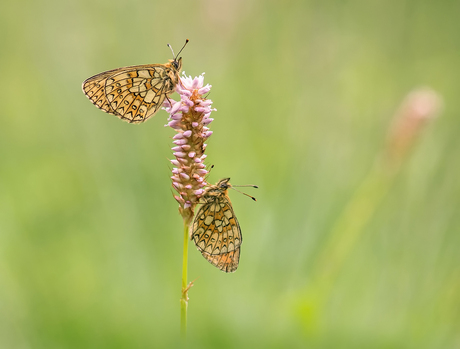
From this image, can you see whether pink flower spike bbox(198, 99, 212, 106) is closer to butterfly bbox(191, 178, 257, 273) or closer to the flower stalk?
the flower stalk

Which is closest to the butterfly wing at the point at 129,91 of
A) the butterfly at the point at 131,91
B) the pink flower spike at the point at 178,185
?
the butterfly at the point at 131,91

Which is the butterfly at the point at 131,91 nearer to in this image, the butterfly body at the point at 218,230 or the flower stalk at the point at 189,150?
the flower stalk at the point at 189,150

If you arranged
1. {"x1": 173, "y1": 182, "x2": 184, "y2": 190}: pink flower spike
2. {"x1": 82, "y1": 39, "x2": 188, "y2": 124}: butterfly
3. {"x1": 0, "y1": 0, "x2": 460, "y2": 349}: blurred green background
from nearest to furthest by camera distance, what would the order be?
{"x1": 173, "y1": 182, "x2": 184, "y2": 190}: pink flower spike, {"x1": 0, "y1": 0, "x2": 460, "y2": 349}: blurred green background, {"x1": 82, "y1": 39, "x2": 188, "y2": 124}: butterfly

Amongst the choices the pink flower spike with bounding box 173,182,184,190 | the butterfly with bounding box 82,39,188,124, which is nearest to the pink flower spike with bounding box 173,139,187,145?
the pink flower spike with bounding box 173,182,184,190

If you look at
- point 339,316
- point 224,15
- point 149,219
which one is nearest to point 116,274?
point 149,219

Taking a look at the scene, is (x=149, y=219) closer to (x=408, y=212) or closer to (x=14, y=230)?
(x=14, y=230)
